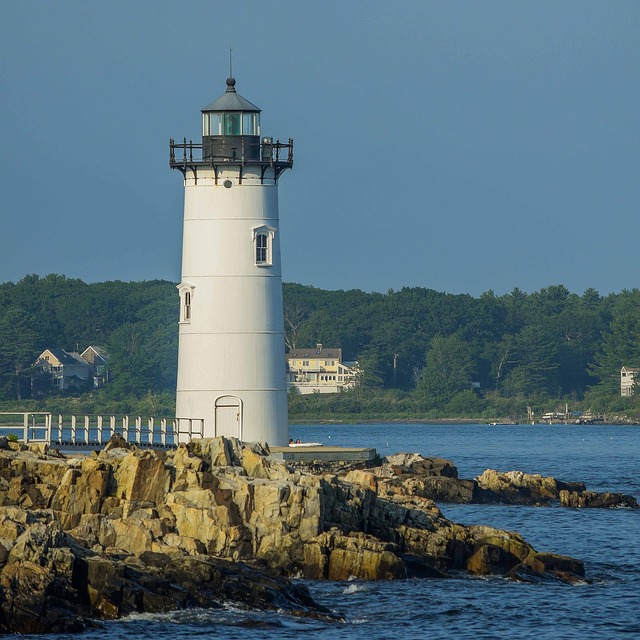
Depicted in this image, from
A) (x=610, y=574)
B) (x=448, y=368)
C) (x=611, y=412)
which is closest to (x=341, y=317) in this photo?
(x=448, y=368)

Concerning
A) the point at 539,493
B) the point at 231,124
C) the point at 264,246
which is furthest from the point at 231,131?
the point at 539,493

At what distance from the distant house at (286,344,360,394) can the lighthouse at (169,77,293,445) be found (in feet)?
326

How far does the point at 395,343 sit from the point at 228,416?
106 meters

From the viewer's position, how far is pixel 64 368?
129 meters

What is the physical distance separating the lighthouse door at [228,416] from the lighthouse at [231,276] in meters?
0.02

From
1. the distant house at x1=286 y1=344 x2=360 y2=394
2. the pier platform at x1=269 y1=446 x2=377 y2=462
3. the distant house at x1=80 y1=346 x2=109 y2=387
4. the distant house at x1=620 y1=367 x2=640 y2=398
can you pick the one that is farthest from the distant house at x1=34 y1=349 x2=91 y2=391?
the pier platform at x1=269 y1=446 x2=377 y2=462

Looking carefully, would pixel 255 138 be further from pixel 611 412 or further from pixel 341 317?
pixel 341 317

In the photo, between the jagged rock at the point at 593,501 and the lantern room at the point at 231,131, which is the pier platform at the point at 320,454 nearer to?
the jagged rock at the point at 593,501

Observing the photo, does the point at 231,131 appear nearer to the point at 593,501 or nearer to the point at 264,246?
the point at 264,246

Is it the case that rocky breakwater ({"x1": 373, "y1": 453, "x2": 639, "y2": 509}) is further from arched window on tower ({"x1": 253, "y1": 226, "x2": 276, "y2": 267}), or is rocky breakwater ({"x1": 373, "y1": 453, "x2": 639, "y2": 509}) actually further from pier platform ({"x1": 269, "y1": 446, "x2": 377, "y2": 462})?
arched window on tower ({"x1": 253, "y1": 226, "x2": 276, "y2": 267})

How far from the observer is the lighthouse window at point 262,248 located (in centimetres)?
4000

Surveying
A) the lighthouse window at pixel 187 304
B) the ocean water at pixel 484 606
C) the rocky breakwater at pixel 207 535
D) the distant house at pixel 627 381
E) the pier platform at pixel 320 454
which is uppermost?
the distant house at pixel 627 381

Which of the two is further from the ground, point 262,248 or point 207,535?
point 262,248

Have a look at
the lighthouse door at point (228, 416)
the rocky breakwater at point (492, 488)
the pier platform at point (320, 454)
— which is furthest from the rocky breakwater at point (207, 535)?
the rocky breakwater at point (492, 488)
